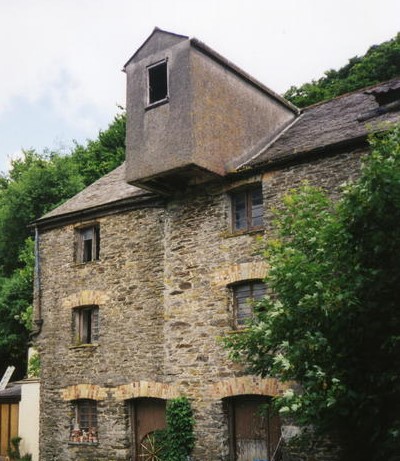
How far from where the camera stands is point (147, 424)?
54.4 feet

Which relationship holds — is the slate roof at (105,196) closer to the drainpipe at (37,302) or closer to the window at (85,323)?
the drainpipe at (37,302)

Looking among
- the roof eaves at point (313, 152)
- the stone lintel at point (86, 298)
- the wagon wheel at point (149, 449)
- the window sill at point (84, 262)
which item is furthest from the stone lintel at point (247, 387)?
the window sill at point (84, 262)

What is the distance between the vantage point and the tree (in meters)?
9.11

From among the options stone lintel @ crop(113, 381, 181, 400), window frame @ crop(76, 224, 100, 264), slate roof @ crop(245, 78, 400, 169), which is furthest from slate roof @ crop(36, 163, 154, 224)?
stone lintel @ crop(113, 381, 181, 400)

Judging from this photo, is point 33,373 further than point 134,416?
Yes

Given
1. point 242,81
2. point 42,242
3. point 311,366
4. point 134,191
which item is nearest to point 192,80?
point 242,81

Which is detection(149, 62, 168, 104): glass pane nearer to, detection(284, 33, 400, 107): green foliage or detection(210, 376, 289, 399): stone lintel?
detection(210, 376, 289, 399): stone lintel

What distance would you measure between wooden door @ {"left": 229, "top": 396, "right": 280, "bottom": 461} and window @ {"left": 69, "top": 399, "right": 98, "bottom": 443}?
4.55m

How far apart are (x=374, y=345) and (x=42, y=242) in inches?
521

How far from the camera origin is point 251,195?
15727 mm

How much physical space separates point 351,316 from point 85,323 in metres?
11.0

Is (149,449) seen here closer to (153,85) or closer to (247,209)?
(247,209)

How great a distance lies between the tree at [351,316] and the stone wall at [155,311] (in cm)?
439

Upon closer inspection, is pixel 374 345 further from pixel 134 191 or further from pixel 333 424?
pixel 134 191
